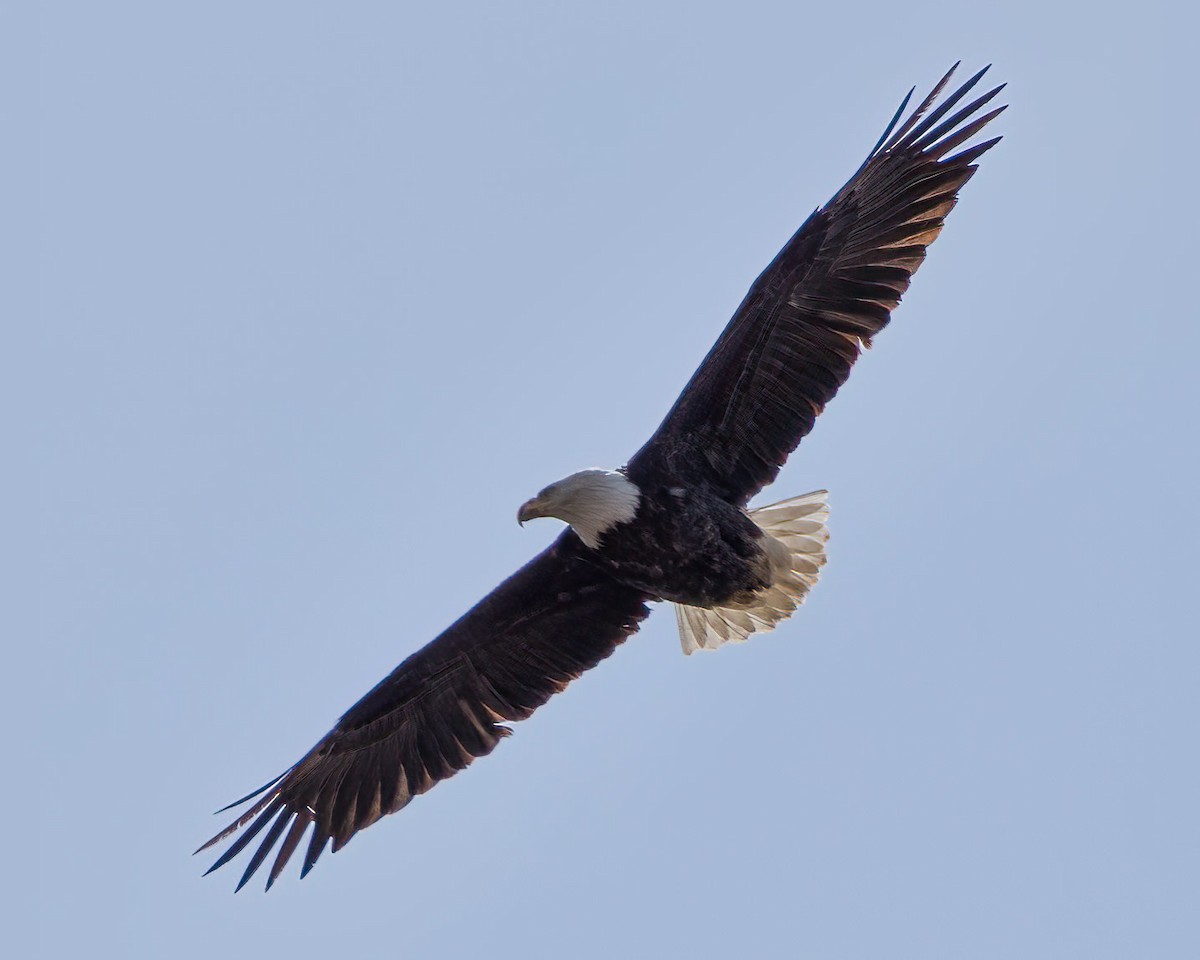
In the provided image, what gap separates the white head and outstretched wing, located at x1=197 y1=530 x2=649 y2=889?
0.34 m

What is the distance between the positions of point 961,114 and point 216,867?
526 cm

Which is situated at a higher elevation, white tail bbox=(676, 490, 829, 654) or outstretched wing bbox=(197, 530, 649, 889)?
outstretched wing bbox=(197, 530, 649, 889)

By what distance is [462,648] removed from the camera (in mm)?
10062

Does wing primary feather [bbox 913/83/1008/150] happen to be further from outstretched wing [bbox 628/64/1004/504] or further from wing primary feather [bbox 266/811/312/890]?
wing primary feather [bbox 266/811/312/890]

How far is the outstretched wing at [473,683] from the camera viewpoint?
32.8 ft

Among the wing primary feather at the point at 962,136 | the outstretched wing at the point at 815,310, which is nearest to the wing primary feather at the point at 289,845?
the outstretched wing at the point at 815,310

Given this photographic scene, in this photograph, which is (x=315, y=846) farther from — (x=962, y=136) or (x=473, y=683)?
(x=962, y=136)

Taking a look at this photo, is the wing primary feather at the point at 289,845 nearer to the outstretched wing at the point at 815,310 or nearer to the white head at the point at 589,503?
the white head at the point at 589,503

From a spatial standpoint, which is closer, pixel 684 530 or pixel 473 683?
pixel 684 530

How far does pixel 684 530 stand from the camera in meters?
9.46

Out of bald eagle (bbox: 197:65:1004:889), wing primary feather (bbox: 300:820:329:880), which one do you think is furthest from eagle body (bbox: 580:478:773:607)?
wing primary feather (bbox: 300:820:329:880)

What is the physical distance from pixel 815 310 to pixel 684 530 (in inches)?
50.2

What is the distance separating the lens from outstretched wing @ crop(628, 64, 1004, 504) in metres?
9.41

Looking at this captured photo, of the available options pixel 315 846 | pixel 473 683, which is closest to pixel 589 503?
pixel 473 683
